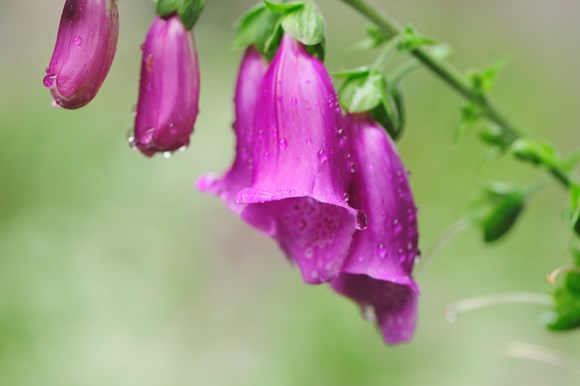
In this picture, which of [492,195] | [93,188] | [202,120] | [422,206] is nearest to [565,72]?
[422,206]

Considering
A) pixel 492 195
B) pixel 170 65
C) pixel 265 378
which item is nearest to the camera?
pixel 170 65

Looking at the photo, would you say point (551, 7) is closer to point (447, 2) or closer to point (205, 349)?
point (447, 2)

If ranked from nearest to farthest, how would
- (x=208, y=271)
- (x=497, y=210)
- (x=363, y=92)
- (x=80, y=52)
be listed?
(x=80, y=52) < (x=363, y=92) < (x=497, y=210) < (x=208, y=271)

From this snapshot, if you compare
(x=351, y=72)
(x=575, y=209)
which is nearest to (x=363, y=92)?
(x=351, y=72)

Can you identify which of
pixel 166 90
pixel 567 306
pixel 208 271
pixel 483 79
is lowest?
pixel 208 271

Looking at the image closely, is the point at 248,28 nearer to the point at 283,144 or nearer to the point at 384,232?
the point at 283,144

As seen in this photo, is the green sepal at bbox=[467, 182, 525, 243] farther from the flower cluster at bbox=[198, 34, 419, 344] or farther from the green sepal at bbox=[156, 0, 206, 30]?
the green sepal at bbox=[156, 0, 206, 30]

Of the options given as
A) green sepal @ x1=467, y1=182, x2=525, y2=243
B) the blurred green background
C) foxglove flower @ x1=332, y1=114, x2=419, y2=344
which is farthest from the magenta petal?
the blurred green background
